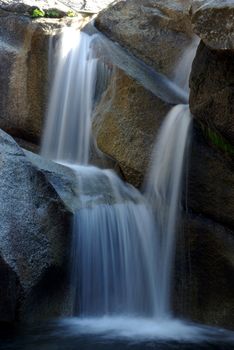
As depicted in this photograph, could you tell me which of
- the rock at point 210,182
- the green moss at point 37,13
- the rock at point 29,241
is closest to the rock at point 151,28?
the green moss at point 37,13

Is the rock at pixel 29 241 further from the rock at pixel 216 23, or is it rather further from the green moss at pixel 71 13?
the green moss at pixel 71 13

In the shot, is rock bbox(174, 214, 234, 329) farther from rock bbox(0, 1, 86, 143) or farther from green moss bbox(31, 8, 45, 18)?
green moss bbox(31, 8, 45, 18)

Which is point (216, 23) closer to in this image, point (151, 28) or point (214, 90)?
point (214, 90)

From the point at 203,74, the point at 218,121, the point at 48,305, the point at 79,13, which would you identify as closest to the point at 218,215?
the point at 218,121

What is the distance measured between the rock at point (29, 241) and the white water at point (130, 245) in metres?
0.24

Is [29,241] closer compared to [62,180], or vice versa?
[29,241]

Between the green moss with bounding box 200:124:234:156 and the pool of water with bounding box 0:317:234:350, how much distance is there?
1.90m

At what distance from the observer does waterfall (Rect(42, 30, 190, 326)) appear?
19.7 feet

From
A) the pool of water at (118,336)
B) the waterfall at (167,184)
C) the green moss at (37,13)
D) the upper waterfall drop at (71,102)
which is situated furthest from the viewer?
the green moss at (37,13)

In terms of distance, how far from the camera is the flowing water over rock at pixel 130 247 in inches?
233

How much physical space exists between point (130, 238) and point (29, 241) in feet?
4.26

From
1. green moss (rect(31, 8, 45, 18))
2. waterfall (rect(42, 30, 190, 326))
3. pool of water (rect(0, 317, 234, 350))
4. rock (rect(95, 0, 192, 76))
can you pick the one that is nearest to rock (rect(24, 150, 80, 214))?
waterfall (rect(42, 30, 190, 326))

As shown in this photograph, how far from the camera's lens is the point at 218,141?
582cm

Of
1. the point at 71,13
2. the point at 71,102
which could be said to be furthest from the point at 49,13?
the point at 71,102
